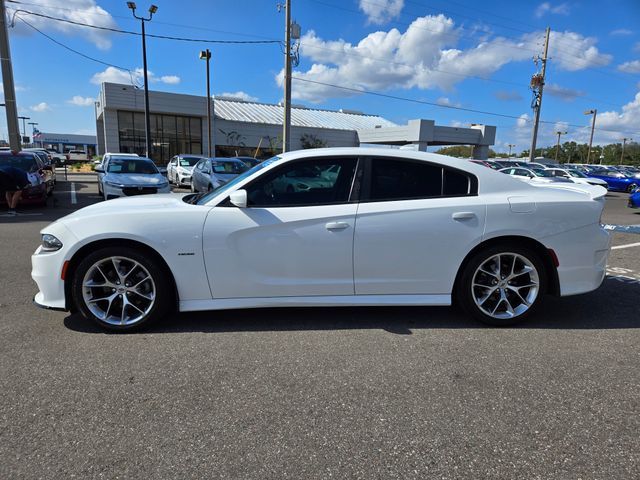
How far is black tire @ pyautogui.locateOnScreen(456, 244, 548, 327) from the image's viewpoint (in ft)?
12.6

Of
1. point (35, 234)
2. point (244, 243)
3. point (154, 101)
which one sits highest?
point (154, 101)

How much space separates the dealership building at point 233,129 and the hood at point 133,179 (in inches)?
1002

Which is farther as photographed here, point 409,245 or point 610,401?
point 409,245

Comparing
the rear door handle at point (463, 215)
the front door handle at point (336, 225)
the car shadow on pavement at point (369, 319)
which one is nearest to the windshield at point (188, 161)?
the car shadow on pavement at point (369, 319)

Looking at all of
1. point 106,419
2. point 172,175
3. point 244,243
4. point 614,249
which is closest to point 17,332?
point 106,419

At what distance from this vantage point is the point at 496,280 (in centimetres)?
391

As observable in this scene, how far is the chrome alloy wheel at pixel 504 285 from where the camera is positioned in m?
3.89

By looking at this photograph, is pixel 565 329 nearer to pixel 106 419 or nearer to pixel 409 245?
pixel 409 245

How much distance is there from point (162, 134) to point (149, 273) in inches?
1507

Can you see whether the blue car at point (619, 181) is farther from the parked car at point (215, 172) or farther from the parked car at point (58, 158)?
the parked car at point (58, 158)

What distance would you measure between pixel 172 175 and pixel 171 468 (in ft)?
71.9

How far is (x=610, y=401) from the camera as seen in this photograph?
275cm

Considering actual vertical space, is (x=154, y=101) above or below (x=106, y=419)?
above

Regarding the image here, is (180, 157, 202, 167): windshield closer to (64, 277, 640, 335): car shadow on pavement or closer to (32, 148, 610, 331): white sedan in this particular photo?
(32, 148, 610, 331): white sedan
